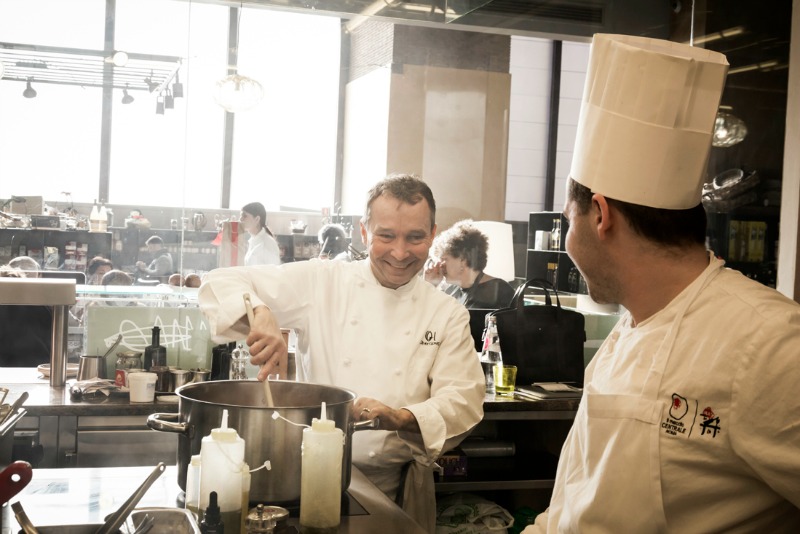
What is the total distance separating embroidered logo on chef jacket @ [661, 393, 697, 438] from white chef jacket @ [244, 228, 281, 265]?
129 inches

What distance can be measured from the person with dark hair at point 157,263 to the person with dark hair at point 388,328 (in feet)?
6.21

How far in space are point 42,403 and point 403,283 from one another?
4.50 feet

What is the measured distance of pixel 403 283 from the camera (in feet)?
7.83

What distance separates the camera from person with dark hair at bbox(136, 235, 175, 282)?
13.6 feet

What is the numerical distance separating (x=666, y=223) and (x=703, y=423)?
1.16ft

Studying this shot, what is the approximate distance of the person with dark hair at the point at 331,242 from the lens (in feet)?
15.1

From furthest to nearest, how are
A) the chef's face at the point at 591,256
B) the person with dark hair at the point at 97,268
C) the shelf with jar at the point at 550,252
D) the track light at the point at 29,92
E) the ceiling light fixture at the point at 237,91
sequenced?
1. the shelf with jar at the point at 550,252
2. the track light at the point at 29,92
3. the person with dark hair at the point at 97,268
4. the ceiling light fixture at the point at 237,91
5. the chef's face at the point at 591,256

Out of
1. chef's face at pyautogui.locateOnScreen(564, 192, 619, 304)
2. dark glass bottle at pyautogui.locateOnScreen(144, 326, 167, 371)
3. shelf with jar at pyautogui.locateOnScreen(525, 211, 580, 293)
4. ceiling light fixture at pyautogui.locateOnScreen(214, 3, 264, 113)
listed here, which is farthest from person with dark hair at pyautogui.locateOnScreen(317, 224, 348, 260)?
shelf with jar at pyautogui.locateOnScreen(525, 211, 580, 293)

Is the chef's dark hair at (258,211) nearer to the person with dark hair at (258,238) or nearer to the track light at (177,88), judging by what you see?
the person with dark hair at (258,238)

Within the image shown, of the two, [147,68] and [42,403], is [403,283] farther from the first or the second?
[147,68]

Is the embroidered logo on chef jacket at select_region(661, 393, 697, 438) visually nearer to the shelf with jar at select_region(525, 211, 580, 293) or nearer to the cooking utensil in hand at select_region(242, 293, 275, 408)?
the cooking utensil in hand at select_region(242, 293, 275, 408)

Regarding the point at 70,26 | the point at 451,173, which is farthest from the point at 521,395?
the point at 70,26

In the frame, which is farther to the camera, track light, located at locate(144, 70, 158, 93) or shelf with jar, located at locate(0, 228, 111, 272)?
shelf with jar, located at locate(0, 228, 111, 272)

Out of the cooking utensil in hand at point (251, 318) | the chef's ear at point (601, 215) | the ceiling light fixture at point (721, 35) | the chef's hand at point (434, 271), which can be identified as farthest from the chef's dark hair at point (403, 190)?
the ceiling light fixture at point (721, 35)
